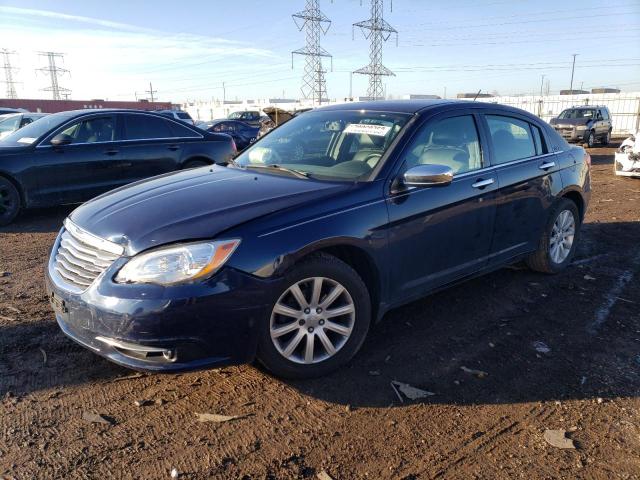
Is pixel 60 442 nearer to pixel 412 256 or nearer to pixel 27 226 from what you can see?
pixel 412 256

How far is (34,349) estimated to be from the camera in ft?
11.5

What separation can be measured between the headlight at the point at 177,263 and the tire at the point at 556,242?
11.2 ft

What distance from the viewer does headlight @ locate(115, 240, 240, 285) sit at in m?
2.67

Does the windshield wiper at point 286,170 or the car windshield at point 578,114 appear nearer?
the windshield wiper at point 286,170

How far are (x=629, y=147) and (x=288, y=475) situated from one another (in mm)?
12402

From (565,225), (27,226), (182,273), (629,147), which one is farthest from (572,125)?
(182,273)

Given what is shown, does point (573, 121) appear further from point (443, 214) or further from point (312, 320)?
point (312, 320)

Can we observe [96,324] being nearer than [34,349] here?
Yes

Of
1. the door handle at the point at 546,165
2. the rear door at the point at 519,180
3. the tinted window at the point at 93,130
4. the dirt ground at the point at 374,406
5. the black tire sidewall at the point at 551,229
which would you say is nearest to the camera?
the dirt ground at the point at 374,406

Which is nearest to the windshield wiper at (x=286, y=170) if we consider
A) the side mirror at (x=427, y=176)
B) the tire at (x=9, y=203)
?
the side mirror at (x=427, y=176)

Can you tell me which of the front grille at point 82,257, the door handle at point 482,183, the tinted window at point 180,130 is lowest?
the front grille at point 82,257

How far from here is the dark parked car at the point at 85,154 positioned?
286 inches

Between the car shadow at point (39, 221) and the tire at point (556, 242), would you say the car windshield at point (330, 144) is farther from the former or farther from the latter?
the car shadow at point (39, 221)

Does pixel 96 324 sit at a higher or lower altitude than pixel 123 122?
lower
